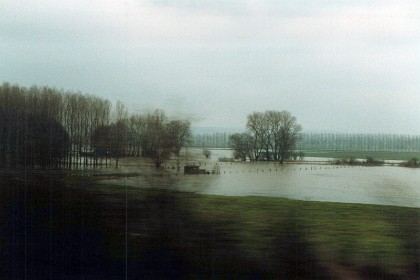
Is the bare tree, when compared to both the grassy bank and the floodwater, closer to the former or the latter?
the floodwater

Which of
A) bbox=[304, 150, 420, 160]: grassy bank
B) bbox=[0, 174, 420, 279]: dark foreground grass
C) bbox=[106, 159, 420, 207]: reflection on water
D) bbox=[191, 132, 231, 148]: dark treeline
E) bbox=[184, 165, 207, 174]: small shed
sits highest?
bbox=[191, 132, 231, 148]: dark treeline

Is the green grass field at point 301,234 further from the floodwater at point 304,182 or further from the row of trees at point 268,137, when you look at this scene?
the row of trees at point 268,137

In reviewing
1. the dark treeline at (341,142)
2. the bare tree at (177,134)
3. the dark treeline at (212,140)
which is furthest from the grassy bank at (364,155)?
the bare tree at (177,134)

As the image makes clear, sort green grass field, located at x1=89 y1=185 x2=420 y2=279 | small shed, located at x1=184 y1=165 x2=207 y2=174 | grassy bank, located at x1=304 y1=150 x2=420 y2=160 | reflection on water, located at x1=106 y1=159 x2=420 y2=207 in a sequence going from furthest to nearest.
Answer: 1. small shed, located at x1=184 y1=165 x2=207 y2=174
2. grassy bank, located at x1=304 y1=150 x2=420 y2=160
3. reflection on water, located at x1=106 y1=159 x2=420 y2=207
4. green grass field, located at x1=89 y1=185 x2=420 y2=279

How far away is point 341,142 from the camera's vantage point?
616 cm

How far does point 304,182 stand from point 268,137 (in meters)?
0.58

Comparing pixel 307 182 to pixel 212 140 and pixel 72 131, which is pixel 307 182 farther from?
pixel 72 131

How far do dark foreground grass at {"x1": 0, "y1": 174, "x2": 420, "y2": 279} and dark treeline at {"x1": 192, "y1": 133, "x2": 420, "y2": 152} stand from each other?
584mm

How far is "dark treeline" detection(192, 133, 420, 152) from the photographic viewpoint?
5977mm

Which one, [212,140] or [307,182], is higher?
[212,140]

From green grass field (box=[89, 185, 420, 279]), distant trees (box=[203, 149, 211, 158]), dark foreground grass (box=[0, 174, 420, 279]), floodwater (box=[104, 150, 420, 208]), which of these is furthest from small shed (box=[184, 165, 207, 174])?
green grass field (box=[89, 185, 420, 279])

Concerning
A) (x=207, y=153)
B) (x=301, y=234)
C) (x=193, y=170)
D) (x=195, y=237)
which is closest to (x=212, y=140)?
(x=207, y=153)

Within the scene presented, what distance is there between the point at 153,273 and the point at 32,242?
4.67 ft

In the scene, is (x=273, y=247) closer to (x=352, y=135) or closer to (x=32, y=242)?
(x=352, y=135)
